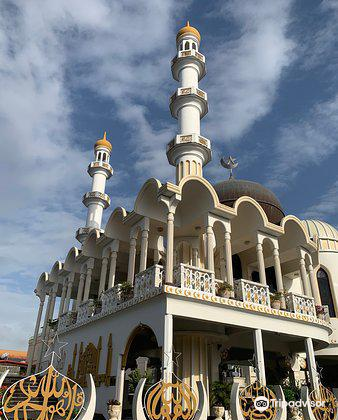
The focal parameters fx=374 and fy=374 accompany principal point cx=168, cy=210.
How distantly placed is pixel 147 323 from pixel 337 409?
6477 mm

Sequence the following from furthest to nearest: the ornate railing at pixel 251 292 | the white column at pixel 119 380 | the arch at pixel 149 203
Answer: the arch at pixel 149 203 → the ornate railing at pixel 251 292 → the white column at pixel 119 380

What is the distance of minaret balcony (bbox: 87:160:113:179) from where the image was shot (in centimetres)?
3322

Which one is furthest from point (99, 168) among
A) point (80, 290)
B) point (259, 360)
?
point (259, 360)

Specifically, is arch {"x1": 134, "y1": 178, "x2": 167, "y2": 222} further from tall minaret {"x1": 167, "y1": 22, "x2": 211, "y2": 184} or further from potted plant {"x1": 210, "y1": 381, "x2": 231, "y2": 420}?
potted plant {"x1": 210, "y1": 381, "x2": 231, "y2": 420}

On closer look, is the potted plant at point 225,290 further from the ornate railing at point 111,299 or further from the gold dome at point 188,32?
the gold dome at point 188,32

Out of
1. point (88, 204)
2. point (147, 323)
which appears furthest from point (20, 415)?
point (88, 204)

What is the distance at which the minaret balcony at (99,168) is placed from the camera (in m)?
33.2

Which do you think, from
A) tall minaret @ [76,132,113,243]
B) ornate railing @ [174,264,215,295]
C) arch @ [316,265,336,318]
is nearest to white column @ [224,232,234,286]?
ornate railing @ [174,264,215,295]

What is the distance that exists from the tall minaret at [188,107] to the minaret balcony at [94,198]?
35.3 feet

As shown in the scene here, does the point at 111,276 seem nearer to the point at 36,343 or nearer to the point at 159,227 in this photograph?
the point at 159,227

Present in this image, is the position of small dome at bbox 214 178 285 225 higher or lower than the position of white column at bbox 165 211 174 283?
higher

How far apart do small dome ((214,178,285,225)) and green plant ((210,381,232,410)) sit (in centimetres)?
1030

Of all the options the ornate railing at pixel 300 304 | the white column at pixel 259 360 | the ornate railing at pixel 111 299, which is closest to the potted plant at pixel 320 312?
the ornate railing at pixel 300 304

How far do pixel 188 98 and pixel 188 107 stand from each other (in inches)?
22.5
